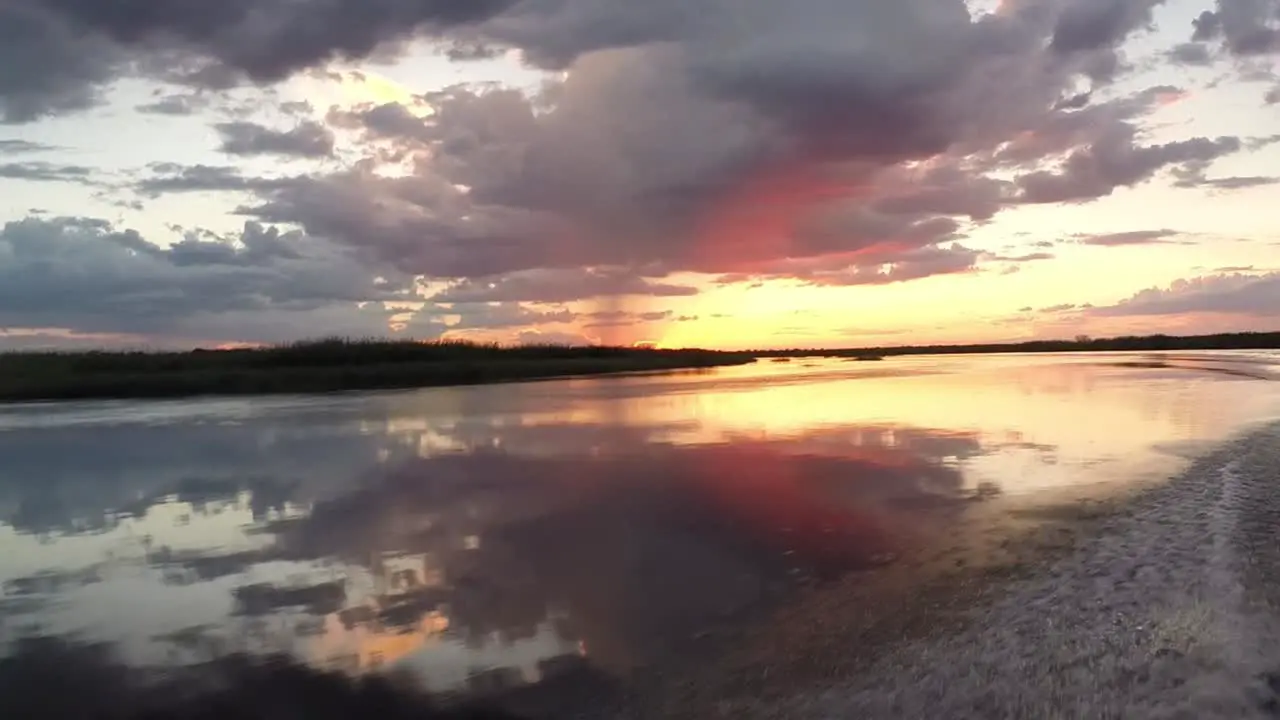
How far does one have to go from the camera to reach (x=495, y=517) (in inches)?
522

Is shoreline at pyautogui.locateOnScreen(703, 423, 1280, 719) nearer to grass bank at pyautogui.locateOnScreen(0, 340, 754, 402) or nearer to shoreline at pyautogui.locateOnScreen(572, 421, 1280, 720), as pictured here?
shoreline at pyautogui.locateOnScreen(572, 421, 1280, 720)

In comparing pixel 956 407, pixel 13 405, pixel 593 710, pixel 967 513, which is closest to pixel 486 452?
pixel 967 513

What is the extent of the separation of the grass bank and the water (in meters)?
19.3

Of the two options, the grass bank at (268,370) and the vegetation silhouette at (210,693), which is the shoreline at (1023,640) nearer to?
the vegetation silhouette at (210,693)

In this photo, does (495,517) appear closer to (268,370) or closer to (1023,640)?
(1023,640)

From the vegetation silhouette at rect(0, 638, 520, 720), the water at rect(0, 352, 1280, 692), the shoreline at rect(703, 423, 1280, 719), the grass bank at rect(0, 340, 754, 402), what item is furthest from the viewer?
the grass bank at rect(0, 340, 754, 402)

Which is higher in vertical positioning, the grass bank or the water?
the grass bank

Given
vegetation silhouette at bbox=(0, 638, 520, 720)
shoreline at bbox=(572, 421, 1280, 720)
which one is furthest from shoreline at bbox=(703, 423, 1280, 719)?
vegetation silhouette at bbox=(0, 638, 520, 720)

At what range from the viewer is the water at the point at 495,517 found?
838cm

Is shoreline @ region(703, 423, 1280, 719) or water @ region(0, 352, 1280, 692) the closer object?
shoreline @ region(703, 423, 1280, 719)

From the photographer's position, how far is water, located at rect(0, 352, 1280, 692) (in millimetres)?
8383

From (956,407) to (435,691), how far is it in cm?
2662

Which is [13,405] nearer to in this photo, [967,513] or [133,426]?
[133,426]

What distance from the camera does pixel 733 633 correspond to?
311 inches
